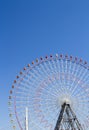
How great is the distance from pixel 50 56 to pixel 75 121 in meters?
12.8

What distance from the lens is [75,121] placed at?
176ft

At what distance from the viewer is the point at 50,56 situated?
169 ft

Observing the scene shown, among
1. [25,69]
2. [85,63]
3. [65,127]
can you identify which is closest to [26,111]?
[25,69]

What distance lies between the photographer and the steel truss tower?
52.6m

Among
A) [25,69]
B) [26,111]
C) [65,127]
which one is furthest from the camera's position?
[65,127]

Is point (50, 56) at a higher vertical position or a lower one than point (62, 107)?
higher

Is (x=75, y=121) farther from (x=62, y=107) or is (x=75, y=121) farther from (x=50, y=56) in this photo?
(x=50, y=56)

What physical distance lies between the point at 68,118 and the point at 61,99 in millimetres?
4672

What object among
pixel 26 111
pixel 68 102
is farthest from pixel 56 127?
pixel 26 111

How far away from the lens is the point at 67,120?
176 ft

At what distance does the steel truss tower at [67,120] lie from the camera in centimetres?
5262

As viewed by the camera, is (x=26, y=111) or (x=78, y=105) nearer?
(x=26, y=111)

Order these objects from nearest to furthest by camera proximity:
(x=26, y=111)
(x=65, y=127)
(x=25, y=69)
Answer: (x=26, y=111) → (x=25, y=69) → (x=65, y=127)

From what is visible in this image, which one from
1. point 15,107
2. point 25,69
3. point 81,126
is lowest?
point 81,126
